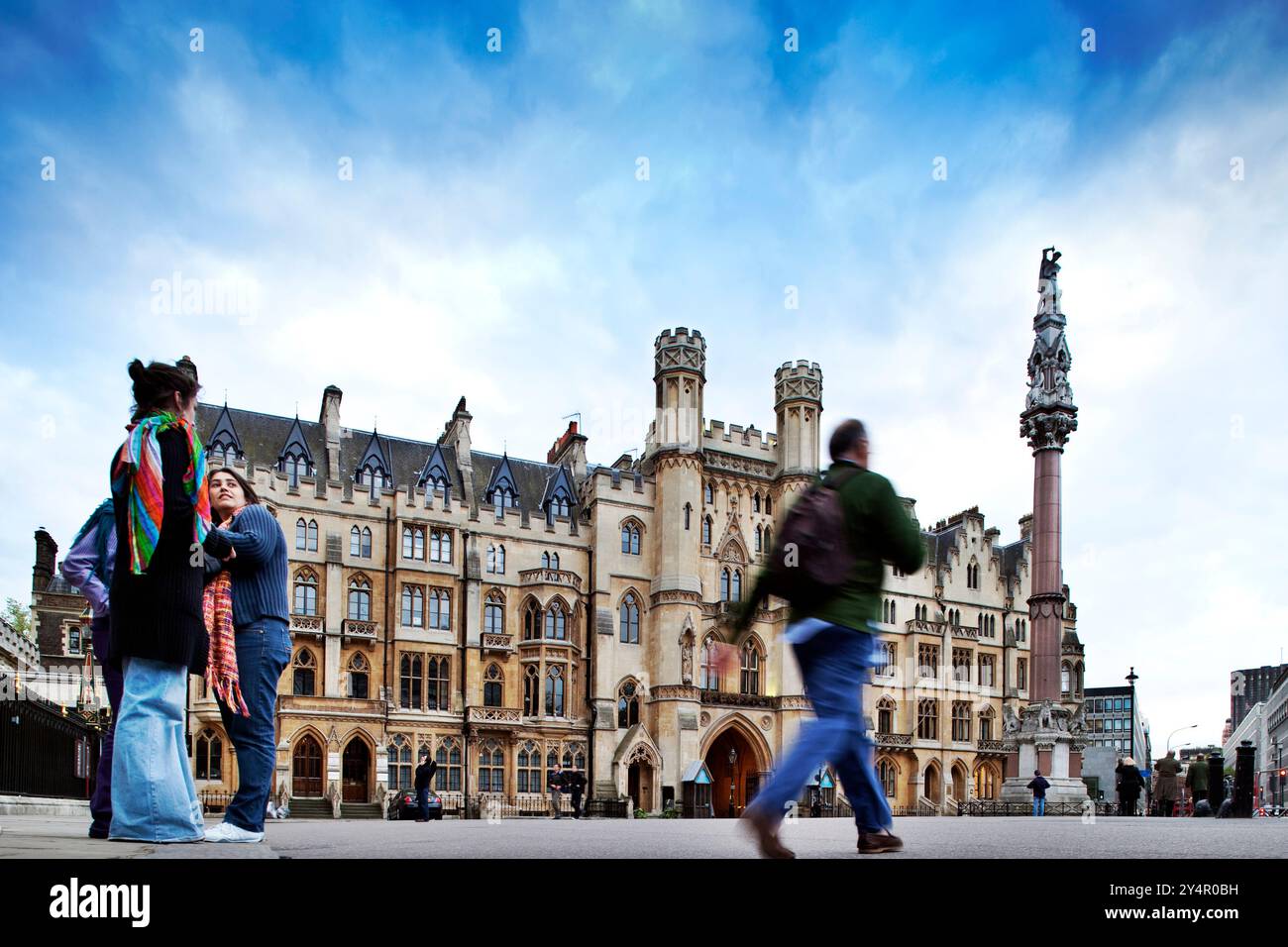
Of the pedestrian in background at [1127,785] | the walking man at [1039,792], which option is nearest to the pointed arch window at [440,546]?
the walking man at [1039,792]

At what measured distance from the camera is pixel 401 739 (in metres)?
41.2

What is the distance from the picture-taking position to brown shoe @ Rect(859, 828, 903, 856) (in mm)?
5953

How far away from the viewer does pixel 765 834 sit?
16.4 ft

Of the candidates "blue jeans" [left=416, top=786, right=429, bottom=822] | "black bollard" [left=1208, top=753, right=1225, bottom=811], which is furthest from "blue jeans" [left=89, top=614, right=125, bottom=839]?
"black bollard" [left=1208, top=753, right=1225, bottom=811]

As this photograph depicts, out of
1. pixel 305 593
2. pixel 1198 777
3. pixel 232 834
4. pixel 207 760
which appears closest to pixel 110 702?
pixel 232 834

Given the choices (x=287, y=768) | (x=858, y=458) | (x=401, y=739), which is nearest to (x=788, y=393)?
(x=401, y=739)

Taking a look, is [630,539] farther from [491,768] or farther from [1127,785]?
[1127,785]

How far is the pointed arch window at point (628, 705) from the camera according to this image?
149ft

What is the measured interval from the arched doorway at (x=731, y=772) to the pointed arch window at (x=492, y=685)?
31.4 feet

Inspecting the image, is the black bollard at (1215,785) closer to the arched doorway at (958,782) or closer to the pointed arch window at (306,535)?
the arched doorway at (958,782)

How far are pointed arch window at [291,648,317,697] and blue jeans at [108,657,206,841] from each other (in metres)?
35.9

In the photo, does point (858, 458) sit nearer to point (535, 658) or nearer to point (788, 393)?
point (535, 658)

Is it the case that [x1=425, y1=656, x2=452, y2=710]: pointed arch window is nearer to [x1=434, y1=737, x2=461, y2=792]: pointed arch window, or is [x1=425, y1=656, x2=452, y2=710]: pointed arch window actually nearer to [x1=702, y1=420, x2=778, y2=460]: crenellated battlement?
[x1=434, y1=737, x2=461, y2=792]: pointed arch window

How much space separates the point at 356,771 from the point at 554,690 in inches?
309
